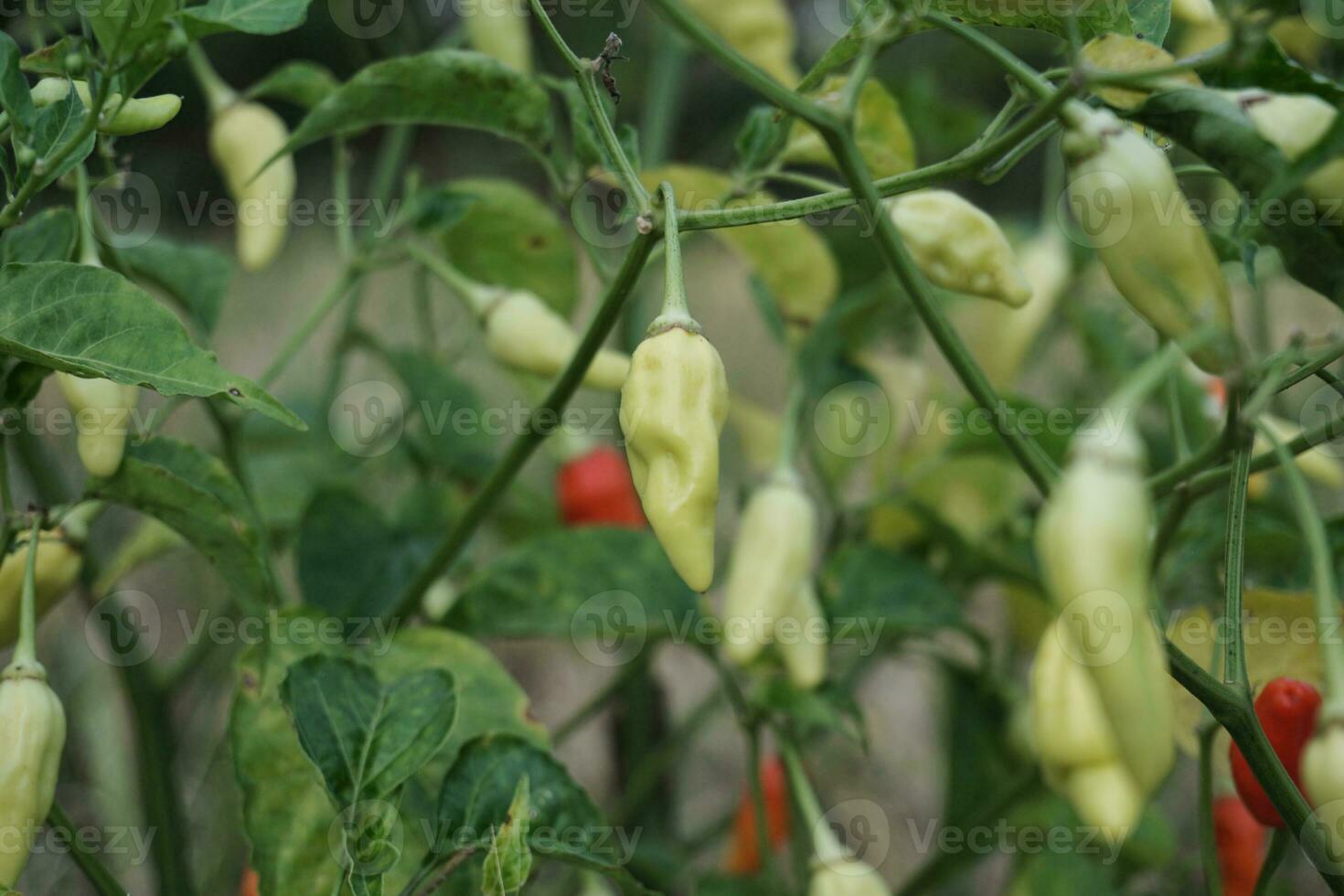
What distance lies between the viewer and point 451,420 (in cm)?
81

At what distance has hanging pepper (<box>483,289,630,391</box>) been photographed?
0.58m

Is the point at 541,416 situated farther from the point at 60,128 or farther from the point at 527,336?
the point at 60,128

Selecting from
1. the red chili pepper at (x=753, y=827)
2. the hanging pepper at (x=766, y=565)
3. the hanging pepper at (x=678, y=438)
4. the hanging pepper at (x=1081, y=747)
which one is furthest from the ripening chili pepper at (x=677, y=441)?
the red chili pepper at (x=753, y=827)

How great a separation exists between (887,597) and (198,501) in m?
0.38

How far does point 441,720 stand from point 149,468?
0.14m

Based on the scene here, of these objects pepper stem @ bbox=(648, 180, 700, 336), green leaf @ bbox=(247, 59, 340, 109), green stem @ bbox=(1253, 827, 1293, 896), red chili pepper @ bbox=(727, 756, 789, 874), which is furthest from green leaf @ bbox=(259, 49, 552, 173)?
red chili pepper @ bbox=(727, 756, 789, 874)

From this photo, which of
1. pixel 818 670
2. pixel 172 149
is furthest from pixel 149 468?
pixel 172 149

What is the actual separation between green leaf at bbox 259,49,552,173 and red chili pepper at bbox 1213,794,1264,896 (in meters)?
0.50

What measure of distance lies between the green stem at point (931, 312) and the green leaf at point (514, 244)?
13.8 inches

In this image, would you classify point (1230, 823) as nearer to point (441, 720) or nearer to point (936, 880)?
point (936, 880)

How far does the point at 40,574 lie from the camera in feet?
1.54

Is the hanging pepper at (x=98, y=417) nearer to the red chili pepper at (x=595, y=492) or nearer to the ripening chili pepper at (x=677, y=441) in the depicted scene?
the ripening chili pepper at (x=677, y=441)

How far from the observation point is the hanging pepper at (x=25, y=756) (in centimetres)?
39

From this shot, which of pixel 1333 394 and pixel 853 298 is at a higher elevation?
pixel 853 298
